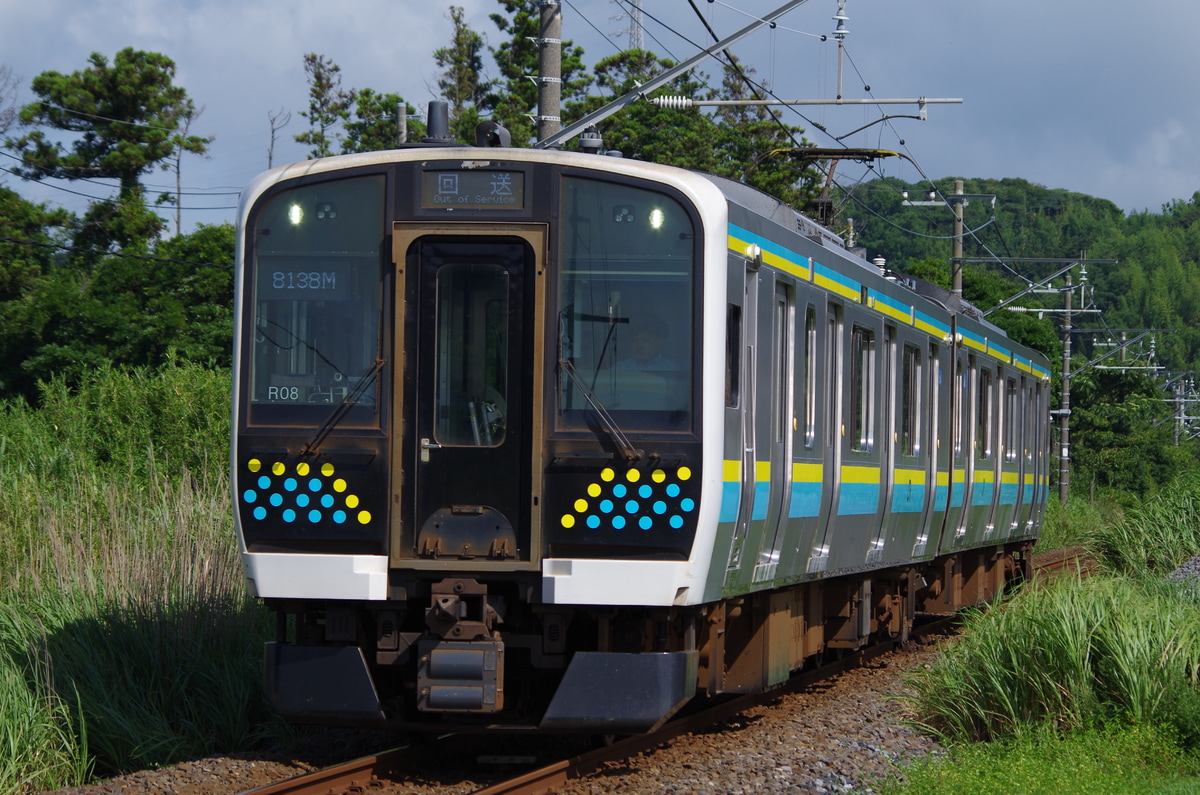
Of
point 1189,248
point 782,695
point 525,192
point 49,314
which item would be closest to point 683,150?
point 49,314

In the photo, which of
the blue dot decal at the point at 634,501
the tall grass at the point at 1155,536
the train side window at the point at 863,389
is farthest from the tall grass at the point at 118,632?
the tall grass at the point at 1155,536

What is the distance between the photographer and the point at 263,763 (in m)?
7.75

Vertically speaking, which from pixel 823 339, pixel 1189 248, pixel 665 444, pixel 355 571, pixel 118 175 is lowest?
pixel 355 571

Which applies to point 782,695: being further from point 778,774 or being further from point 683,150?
point 683,150

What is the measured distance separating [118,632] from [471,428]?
3451 millimetres

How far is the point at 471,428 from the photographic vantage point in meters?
7.41

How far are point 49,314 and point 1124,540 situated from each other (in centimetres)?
2411

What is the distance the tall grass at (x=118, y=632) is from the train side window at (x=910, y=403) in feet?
16.7

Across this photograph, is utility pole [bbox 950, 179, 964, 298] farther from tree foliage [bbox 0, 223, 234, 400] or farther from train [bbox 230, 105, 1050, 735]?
train [bbox 230, 105, 1050, 735]

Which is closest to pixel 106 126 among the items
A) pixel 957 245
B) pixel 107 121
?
pixel 107 121

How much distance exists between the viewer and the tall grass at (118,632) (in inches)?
333

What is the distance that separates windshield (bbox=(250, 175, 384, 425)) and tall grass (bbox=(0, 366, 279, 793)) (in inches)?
91.6

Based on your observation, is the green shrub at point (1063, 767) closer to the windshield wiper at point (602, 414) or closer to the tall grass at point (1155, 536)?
the windshield wiper at point (602, 414)

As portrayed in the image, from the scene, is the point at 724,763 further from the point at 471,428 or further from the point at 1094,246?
the point at 1094,246
